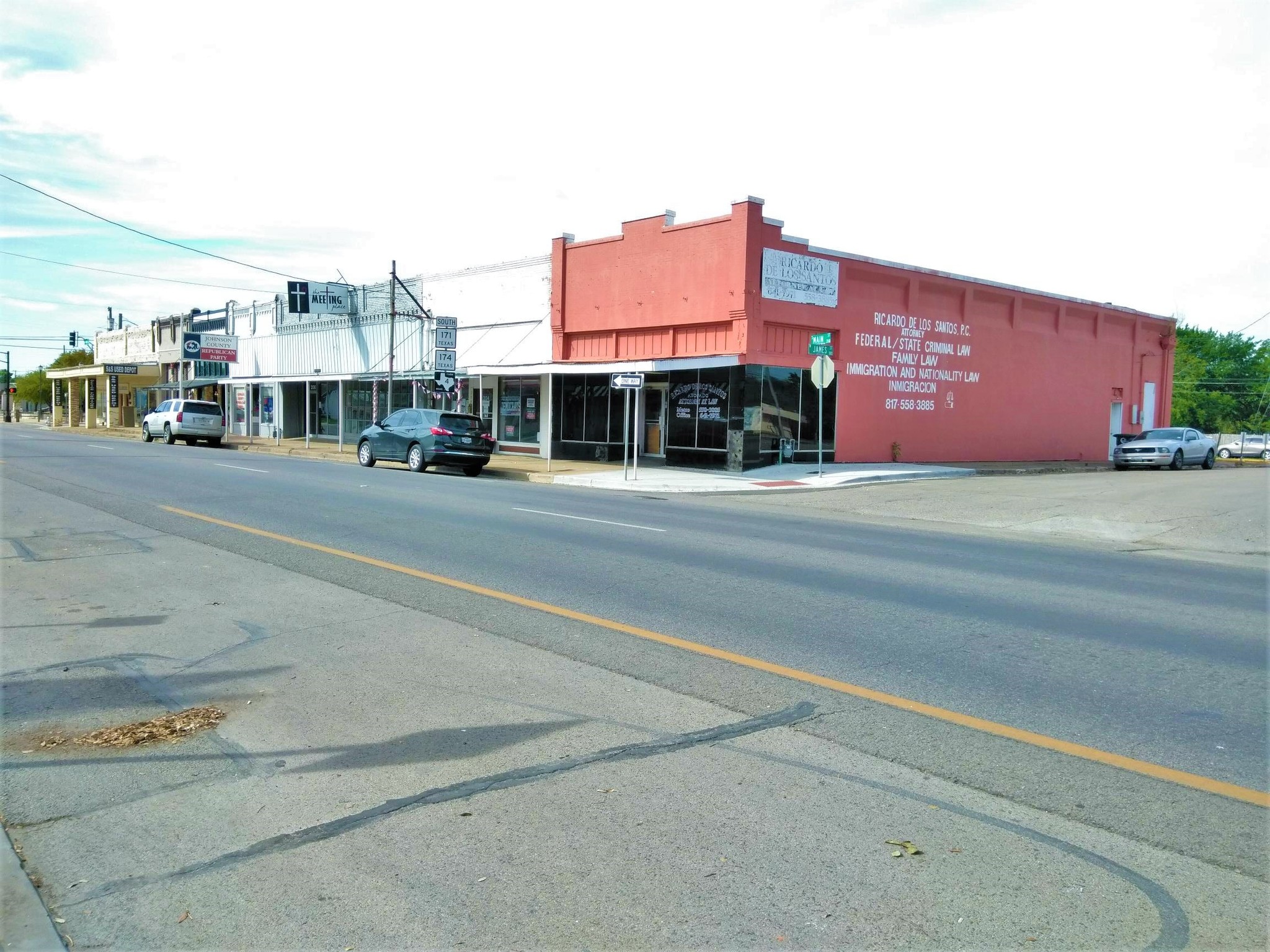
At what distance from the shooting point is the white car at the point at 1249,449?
5175 centimetres

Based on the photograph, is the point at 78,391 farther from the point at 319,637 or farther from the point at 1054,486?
the point at 319,637

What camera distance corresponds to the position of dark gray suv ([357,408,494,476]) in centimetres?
2423

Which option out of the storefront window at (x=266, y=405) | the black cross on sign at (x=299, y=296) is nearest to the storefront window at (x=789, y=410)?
the black cross on sign at (x=299, y=296)

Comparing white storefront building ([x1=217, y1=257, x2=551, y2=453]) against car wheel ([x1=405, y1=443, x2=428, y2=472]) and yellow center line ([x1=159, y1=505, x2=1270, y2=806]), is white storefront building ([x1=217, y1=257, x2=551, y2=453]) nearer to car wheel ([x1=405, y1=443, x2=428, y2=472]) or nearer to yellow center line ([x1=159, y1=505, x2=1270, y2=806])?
car wheel ([x1=405, y1=443, x2=428, y2=472])

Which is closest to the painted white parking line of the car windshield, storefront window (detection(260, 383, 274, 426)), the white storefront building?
the car windshield

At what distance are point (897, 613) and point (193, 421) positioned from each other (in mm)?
33546

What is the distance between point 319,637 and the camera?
24.0 ft

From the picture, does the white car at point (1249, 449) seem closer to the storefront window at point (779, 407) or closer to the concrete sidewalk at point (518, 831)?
the storefront window at point (779, 407)

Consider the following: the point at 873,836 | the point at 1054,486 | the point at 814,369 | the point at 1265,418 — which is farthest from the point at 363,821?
the point at 1265,418

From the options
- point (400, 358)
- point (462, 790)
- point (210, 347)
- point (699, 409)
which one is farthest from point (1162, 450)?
point (210, 347)

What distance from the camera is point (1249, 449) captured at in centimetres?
5238

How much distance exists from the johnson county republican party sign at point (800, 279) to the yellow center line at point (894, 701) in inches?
697

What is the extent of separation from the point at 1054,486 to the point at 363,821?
2197 cm

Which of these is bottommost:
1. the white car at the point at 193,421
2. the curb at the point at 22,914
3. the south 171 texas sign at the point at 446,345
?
the curb at the point at 22,914
